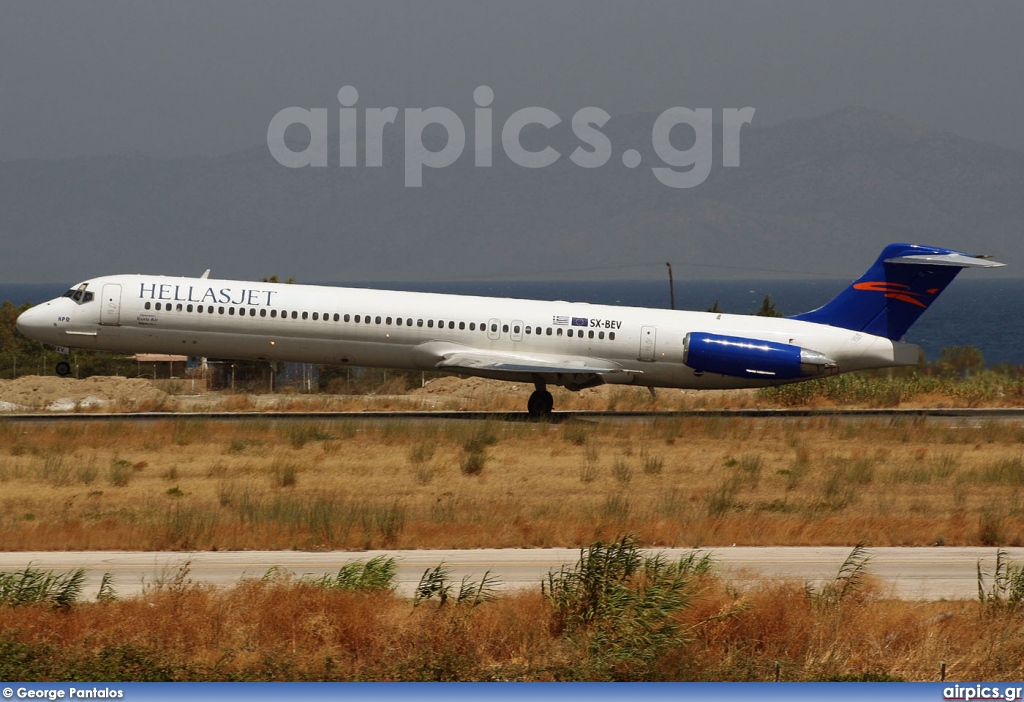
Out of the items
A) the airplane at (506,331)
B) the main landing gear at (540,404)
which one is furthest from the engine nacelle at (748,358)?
the main landing gear at (540,404)

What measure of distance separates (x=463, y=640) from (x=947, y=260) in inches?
921

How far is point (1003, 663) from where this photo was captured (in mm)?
12477

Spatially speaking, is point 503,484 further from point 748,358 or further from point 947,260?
point 947,260

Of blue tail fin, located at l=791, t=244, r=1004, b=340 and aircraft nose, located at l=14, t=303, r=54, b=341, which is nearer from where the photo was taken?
blue tail fin, located at l=791, t=244, r=1004, b=340

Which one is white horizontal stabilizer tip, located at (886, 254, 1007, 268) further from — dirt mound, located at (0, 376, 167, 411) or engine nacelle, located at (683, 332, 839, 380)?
dirt mound, located at (0, 376, 167, 411)

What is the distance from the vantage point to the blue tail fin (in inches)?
1318

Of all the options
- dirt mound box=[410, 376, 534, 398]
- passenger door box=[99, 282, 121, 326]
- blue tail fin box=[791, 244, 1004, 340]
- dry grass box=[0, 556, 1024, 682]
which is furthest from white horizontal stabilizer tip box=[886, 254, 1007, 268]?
passenger door box=[99, 282, 121, 326]

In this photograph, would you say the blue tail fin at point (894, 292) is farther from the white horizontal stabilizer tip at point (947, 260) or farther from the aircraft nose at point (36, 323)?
the aircraft nose at point (36, 323)

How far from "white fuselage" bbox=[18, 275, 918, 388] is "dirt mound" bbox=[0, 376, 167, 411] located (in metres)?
6.38

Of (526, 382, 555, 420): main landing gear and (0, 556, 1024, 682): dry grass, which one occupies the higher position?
(526, 382, 555, 420): main landing gear

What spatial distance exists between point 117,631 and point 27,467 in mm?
13807

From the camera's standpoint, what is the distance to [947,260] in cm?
3284

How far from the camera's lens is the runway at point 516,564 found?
15.8 metres

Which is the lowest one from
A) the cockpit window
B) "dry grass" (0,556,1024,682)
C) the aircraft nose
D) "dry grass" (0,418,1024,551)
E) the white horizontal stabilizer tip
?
"dry grass" (0,556,1024,682)
